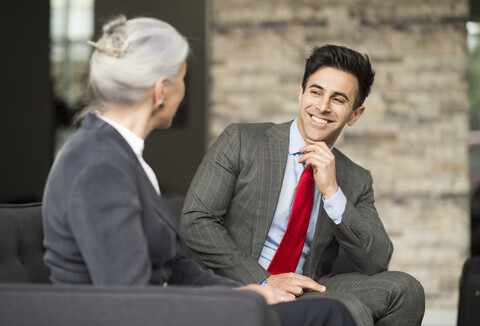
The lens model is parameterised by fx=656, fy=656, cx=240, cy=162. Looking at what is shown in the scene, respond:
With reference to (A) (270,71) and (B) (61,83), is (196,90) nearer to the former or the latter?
(A) (270,71)

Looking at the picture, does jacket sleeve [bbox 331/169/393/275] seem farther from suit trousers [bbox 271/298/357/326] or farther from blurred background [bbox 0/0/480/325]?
blurred background [bbox 0/0/480/325]

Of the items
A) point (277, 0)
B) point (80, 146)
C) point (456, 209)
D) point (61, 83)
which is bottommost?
point (456, 209)

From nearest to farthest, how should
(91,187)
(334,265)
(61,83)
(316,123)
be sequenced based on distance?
(91,187)
(316,123)
(334,265)
(61,83)

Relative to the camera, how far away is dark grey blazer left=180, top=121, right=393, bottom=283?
91.6 inches

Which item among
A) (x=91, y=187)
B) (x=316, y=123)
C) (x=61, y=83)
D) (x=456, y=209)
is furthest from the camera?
(x=61, y=83)

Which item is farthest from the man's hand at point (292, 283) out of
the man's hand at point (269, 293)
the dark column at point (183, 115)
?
the dark column at point (183, 115)

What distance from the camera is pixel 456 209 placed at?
4.40 m

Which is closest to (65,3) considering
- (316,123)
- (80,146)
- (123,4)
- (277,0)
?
(123,4)

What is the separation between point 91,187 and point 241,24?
10.6 ft

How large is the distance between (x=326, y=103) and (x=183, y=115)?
2161mm

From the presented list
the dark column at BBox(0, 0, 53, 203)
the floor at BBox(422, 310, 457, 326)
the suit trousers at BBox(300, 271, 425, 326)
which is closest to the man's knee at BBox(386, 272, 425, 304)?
the suit trousers at BBox(300, 271, 425, 326)

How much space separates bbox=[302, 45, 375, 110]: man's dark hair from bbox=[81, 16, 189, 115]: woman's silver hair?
1040mm

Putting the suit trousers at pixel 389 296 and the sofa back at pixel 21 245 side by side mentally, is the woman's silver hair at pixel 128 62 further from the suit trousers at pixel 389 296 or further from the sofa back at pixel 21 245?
the suit trousers at pixel 389 296

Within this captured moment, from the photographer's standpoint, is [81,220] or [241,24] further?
[241,24]
